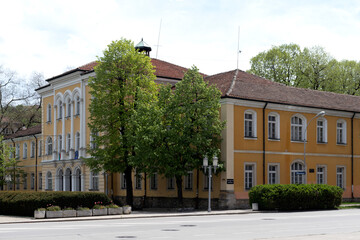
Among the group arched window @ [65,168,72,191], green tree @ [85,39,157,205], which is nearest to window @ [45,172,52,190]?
arched window @ [65,168,72,191]

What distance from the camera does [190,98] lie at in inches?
1475

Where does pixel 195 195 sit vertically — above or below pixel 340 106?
below

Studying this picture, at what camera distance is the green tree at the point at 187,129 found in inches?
1444

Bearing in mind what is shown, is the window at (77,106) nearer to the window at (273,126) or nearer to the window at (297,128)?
the window at (273,126)

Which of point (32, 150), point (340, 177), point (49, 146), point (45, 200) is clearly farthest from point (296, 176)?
point (32, 150)

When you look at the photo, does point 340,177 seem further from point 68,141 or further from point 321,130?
point 68,141

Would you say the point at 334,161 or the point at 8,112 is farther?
the point at 8,112

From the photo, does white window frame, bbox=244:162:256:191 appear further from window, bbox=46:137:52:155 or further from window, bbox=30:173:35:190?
window, bbox=30:173:35:190

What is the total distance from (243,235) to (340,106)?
A: 30444mm

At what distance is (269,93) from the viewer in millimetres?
42250

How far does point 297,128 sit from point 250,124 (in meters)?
4.58

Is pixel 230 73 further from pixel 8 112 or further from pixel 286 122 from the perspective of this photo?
pixel 8 112

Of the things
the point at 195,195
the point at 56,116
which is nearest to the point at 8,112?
the point at 56,116

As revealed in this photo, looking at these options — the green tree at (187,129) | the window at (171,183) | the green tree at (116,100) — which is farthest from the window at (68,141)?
the green tree at (187,129)
